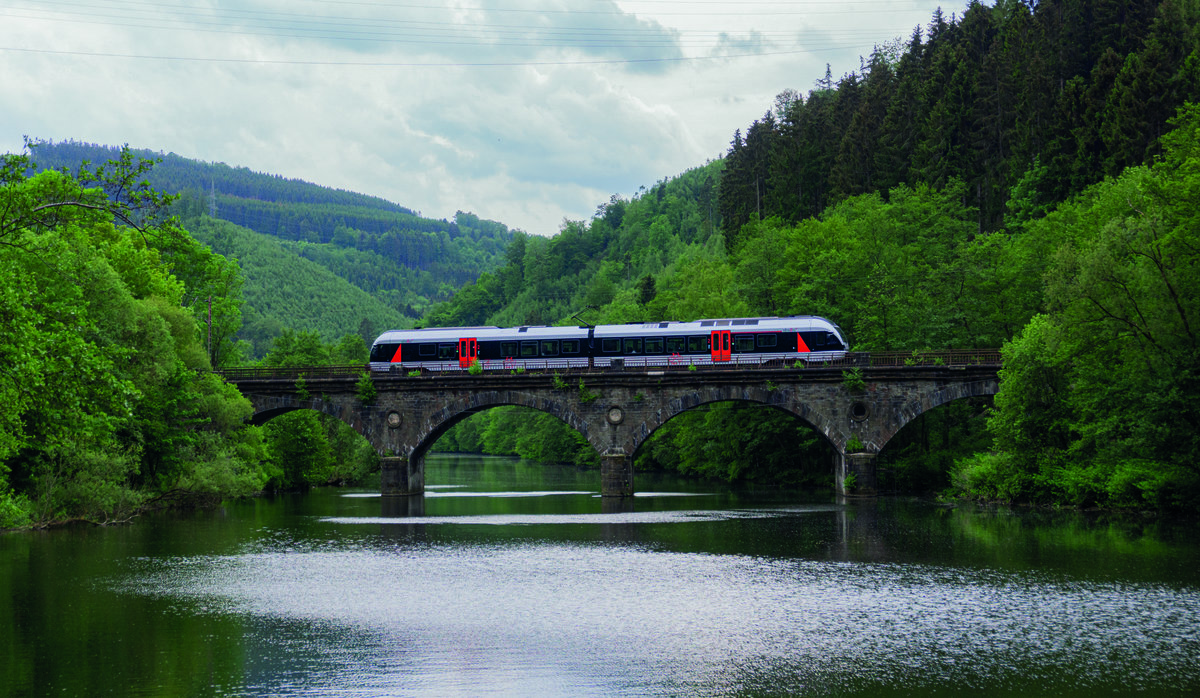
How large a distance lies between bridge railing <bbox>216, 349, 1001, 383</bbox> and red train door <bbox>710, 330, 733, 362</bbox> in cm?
61

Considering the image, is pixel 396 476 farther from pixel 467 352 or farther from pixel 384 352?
pixel 467 352

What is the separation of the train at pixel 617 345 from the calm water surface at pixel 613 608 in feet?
52.0

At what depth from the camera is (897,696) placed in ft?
60.5

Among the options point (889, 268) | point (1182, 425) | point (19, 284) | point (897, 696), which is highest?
point (889, 268)

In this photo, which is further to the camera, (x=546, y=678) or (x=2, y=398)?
(x=2, y=398)

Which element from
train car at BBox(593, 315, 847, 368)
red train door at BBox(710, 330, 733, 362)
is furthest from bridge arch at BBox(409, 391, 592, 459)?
red train door at BBox(710, 330, 733, 362)

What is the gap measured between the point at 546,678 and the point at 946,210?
73.7 metres

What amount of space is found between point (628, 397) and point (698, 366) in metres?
4.60

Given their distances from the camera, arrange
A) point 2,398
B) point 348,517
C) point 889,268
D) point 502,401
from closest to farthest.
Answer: point 2,398, point 348,517, point 502,401, point 889,268

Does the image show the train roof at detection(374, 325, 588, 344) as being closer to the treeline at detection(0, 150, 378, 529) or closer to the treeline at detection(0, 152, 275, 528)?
the treeline at detection(0, 150, 378, 529)

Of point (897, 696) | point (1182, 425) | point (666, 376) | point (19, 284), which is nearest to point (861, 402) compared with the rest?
point (666, 376)

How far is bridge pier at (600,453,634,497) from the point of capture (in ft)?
201

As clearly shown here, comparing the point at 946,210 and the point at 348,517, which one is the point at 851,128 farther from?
the point at 348,517

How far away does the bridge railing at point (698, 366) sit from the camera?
58.6 metres
